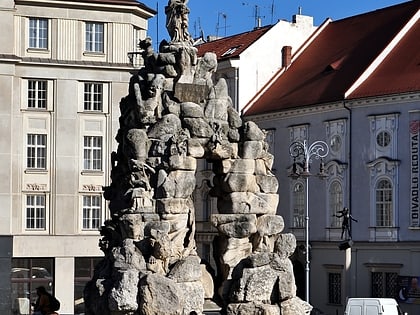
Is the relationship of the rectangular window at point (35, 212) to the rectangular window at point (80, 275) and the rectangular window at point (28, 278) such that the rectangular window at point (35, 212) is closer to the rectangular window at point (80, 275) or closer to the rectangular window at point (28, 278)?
the rectangular window at point (28, 278)

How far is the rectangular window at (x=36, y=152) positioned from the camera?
161ft

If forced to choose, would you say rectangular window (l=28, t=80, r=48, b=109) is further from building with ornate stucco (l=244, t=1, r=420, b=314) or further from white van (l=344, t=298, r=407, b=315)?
white van (l=344, t=298, r=407, b=315)

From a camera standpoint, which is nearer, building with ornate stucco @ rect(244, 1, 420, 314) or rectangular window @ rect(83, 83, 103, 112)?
building with ornate stucco @ rect(244, 1, 420, 314)

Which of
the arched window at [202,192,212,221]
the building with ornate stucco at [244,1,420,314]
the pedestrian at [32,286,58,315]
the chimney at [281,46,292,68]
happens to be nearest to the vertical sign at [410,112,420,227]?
the building with ornate stucco at [244,1,420,314]

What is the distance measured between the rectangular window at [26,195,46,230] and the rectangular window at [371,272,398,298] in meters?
13.7

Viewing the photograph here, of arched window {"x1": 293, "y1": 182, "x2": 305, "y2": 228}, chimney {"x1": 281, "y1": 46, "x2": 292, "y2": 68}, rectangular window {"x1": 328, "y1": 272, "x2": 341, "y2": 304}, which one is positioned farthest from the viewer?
chimney {"x1": 281, "y1": 46, "x2": 292, "y2": 68}

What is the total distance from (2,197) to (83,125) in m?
4.48

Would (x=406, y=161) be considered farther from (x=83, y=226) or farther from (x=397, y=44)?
(x=83, y=226)

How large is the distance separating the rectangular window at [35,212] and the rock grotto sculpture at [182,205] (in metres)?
25.1

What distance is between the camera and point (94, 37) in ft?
164

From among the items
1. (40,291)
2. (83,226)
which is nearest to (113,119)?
(83,226)

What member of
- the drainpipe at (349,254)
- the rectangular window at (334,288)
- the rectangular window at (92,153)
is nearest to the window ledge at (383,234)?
the drainpipe at (349,254)

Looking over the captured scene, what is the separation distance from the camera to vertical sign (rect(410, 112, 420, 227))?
49094 mm

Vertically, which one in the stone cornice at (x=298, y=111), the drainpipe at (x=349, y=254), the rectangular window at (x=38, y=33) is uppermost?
the rectangular window at (x=38, y=33)
